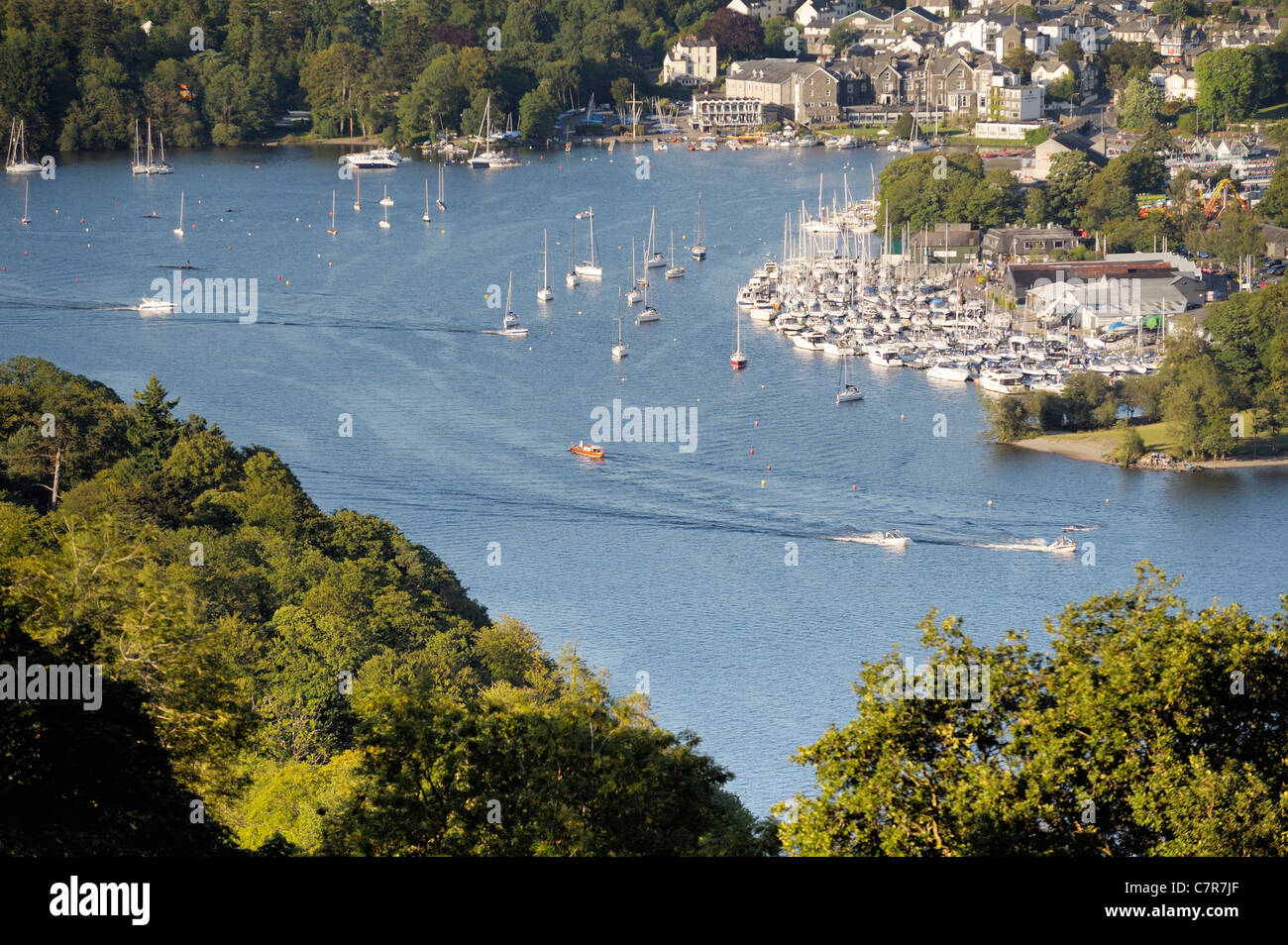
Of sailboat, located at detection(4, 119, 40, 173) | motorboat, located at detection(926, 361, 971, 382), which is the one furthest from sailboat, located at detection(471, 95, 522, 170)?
motorboat, located at detection(926, 361, 971, 382)

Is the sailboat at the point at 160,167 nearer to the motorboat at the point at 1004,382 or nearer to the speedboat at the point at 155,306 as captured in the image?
the speedboat at the point at 155,306

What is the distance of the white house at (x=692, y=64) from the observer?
67.8 m

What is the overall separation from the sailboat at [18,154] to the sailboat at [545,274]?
19.6 m

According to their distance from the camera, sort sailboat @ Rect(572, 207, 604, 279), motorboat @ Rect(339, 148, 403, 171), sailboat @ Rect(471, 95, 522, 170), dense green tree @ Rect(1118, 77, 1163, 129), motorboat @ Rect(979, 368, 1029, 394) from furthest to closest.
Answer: sailboat @ Rect(471, 95, 522, 170)
dense green tree @ Rect(1118, 77, 1163, 129)
motorboat @ Rect(339, 148, 403, 171)
sailboat @ Rect(572, 207, 604, 279)
motorboat @ Rect(979, 368, 1029, 394)

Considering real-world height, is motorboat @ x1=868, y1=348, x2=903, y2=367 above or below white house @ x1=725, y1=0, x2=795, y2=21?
below

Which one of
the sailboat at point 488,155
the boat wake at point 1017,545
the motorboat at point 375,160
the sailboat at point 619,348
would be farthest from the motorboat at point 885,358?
the motorboat at point 375,160

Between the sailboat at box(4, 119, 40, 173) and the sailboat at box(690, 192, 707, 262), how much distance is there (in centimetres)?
2100

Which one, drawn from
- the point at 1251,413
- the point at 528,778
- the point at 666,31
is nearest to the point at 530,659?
the point at 528,778

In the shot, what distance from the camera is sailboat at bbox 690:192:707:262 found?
41594mm

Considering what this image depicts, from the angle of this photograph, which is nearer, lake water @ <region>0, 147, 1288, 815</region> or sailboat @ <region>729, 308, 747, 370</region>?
lake water @ <region>0, 147, 1288, 815</region>

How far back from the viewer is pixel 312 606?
16719mm

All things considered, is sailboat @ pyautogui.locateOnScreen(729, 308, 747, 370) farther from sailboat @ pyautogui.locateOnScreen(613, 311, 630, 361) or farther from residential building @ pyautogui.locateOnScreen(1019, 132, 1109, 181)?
residential building @ pyautogui.locateOnScreen(1019, 132, 1109, 181)
